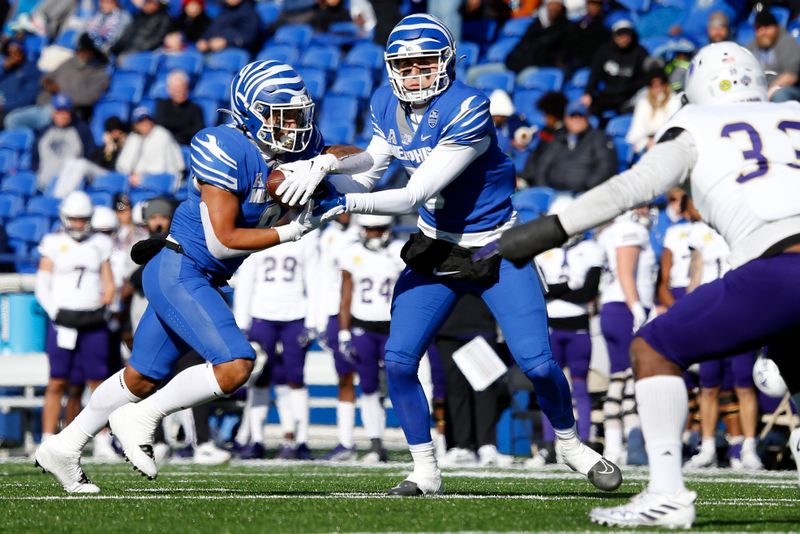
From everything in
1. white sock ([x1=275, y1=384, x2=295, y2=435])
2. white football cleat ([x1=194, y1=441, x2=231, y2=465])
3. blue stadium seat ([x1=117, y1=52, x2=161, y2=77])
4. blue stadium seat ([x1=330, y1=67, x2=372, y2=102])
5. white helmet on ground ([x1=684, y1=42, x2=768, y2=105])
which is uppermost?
blue stadium seat ([x1=117, y1=52, x2=161, y2=77])

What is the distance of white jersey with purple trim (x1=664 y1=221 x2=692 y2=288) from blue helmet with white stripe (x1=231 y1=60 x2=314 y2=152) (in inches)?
169

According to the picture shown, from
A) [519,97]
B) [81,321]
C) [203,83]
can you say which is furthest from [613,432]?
[203,83]

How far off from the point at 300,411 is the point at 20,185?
576 cm

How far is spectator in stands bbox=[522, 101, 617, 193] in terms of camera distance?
11008 millimetres

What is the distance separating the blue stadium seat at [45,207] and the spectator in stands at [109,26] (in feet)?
10.4

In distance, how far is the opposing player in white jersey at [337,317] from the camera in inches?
384

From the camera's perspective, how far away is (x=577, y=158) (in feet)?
36.6

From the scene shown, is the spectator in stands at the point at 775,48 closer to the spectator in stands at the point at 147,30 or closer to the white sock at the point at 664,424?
the white sock at the point at 664,424

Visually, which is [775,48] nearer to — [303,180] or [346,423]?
[346,423]

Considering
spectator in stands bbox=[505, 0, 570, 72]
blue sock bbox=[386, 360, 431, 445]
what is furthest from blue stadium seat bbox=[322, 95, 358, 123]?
blue sock bbox=[386, 360, 431, 445]

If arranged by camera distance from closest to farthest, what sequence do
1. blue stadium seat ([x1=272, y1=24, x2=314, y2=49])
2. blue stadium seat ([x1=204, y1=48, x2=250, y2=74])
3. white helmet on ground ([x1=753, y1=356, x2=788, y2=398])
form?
white helmet on ground ([x1=753, y1=356, x2=788, y2=398]), blue stadium seat ([x1=204, y1=48, x2=250, y2=74]), blue stadium seat ([x1=272, y1=24, x2=314, y2=49])

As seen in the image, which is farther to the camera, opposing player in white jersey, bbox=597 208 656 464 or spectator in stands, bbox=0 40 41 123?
spectator in stands, bbox=0 40 41 123

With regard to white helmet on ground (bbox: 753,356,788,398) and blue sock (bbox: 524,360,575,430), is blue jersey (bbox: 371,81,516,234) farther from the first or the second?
white helmet on ground (bbox: 753,356,788,398)

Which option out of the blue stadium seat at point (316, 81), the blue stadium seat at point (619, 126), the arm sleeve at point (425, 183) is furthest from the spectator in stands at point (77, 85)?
the arm sleeve at point (425, 183)
